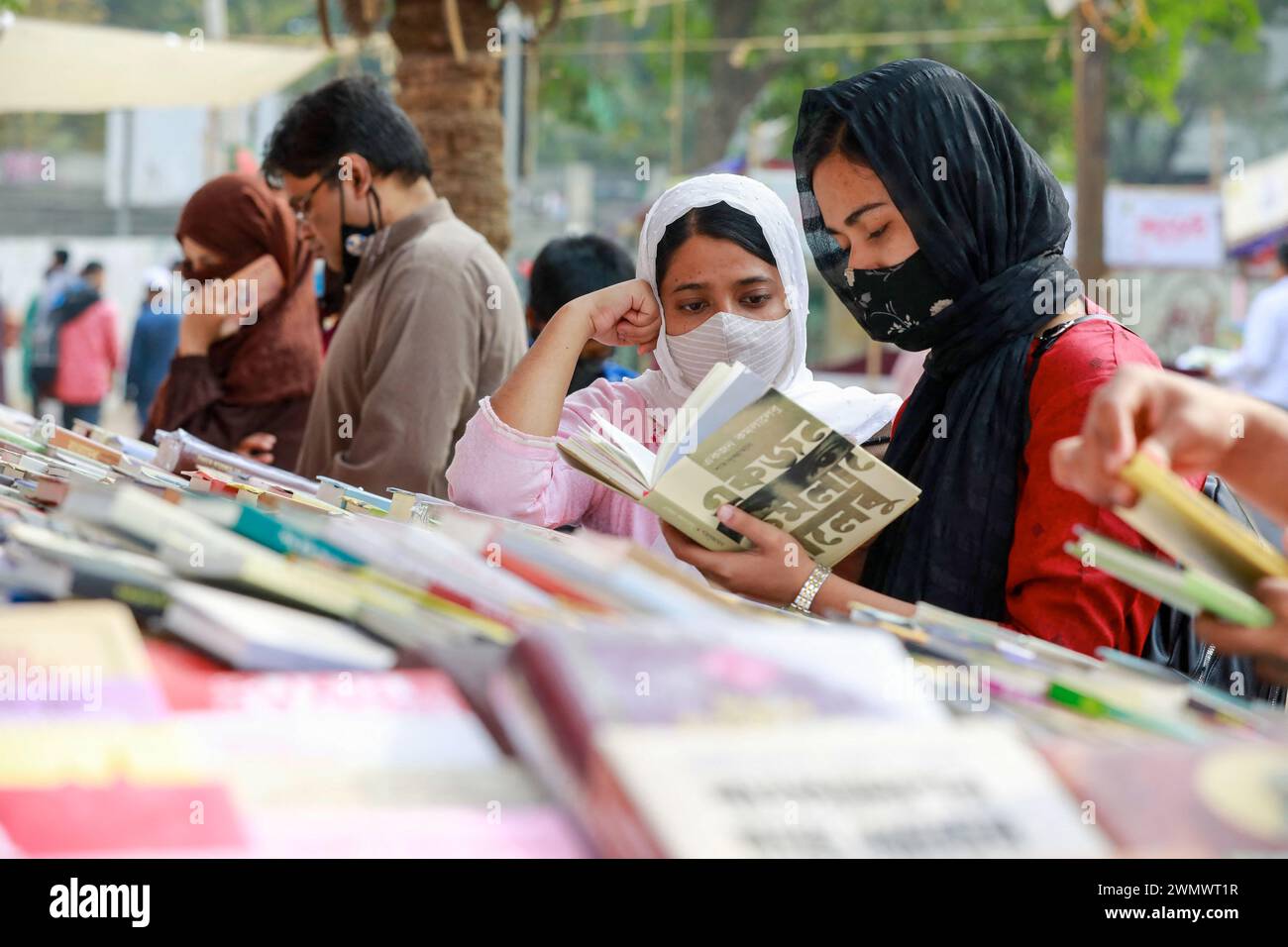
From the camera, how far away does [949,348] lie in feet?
7.54

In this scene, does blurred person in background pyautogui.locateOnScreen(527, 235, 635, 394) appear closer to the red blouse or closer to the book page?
the red blouse

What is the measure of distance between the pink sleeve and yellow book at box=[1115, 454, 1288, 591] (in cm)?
136

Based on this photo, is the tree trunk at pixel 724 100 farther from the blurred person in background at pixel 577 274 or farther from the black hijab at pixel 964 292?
the black hijab at pixel 964 292

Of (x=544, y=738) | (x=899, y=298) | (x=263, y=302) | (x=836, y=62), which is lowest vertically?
(x=544, y=738)

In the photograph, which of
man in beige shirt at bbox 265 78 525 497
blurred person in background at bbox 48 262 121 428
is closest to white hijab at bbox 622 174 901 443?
man in beige shirt at bbox 265 78 525 497

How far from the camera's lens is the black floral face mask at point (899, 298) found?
230 cm

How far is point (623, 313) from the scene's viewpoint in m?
2.78

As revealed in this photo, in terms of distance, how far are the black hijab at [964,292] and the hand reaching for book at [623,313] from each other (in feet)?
1.72

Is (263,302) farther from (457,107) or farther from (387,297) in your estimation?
(457,107)

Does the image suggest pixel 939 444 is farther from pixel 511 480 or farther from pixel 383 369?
pixel 383 369

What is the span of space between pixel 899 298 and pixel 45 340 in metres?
9.54

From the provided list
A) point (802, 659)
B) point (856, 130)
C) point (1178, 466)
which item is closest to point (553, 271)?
point (856, 130)

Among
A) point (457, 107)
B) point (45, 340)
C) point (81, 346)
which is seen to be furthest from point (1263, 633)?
point (45, 340)
